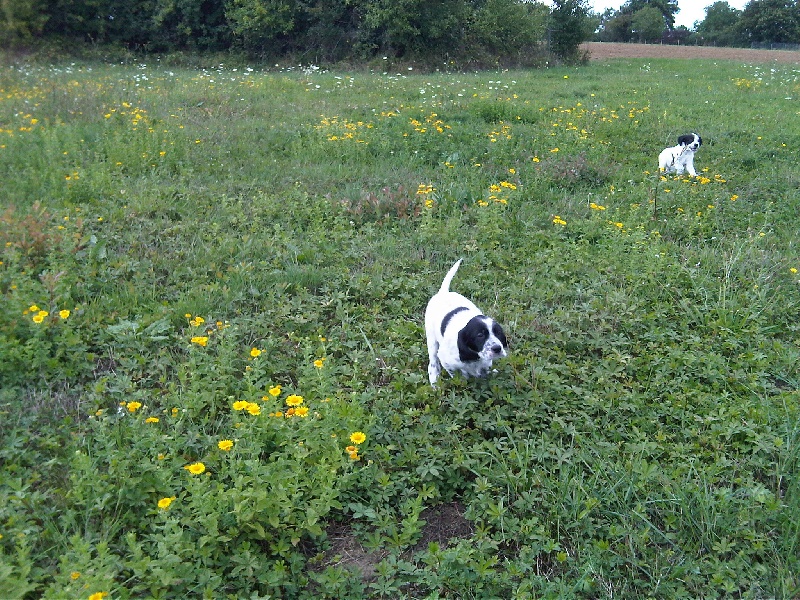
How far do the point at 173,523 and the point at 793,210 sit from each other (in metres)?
6.93

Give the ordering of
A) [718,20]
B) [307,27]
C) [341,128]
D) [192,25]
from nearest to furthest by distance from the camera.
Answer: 1. [341,128]
2. [307,27]
3. [192,25]
4. [718,20]

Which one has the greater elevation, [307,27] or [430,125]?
[307,27]

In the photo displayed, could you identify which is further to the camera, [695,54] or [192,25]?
[695,54]

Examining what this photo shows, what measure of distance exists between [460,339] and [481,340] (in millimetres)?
131

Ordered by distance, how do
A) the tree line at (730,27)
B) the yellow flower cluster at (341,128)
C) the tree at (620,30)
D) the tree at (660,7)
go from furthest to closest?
the tree at (660,7)
the tree at (620,30)
the tree line at (730,27)
the yellow flower cluster at (341,128)

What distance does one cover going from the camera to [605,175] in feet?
24.3

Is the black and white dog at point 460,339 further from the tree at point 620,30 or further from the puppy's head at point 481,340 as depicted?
the tree at point 620,30

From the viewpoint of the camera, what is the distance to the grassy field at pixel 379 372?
2467mm

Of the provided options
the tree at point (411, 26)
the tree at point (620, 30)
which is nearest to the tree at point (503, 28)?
the tree at point (411, 26)

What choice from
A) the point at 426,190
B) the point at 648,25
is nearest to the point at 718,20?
the point at 648,25

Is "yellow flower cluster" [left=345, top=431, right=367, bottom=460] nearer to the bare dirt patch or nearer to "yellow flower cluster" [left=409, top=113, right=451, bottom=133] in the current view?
the bare dirt patch

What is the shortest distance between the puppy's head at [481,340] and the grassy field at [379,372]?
0.91 ft

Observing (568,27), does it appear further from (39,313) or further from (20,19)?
(39,313)

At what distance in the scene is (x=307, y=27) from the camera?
19656 millimetres
